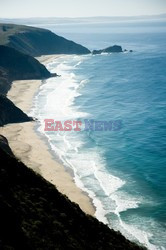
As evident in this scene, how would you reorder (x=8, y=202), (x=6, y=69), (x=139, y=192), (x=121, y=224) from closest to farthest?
(x=8, y=202)
(x=121, y=224)
(x=139, y=192)
(x=6, y=69)

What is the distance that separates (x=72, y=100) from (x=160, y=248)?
Answer: 6542 centimetres

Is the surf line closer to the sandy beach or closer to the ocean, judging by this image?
the ocean

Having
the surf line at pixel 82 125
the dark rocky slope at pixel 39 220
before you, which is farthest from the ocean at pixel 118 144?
the dark rocky slope at pixel 39 220

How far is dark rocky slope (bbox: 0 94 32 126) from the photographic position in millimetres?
74781

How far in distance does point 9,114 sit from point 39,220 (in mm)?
50815

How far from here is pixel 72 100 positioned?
9875 centimetres

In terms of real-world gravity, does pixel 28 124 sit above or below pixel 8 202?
below

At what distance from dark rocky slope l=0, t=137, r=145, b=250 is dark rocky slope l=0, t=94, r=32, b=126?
43.1 m

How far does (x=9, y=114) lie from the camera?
76125 millimetres

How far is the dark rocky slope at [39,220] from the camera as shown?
2447 centimetres

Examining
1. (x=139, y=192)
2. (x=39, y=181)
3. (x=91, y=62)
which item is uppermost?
(x=39, y=181)

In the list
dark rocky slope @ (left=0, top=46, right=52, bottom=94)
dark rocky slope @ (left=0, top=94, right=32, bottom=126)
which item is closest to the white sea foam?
dark rocky slope @ (left=0, top=94, right=32, bottom=126)

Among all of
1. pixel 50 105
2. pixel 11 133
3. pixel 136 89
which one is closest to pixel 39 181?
pixel 11 133

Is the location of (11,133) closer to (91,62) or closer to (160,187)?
(160,187)
